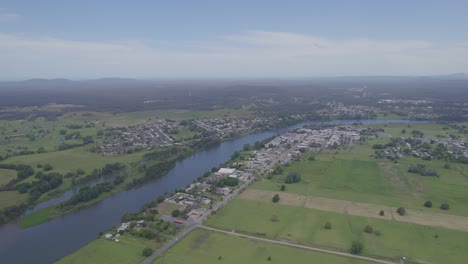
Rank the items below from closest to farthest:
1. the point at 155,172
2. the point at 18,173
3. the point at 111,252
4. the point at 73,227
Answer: the point at 111,252, the point at 73,227, the point at 18,173, the point at 155,172

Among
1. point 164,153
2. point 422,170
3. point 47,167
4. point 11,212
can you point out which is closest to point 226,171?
point 164,153

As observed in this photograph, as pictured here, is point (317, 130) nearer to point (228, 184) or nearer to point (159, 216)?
point (228, 184)

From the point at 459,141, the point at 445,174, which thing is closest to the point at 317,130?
the point at 459,141

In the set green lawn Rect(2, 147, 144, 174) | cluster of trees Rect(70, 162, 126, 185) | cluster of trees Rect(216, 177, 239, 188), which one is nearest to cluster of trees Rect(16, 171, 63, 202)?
cluster of trees Rect(70, 162, 126, 185)

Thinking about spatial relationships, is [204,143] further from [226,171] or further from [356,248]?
[356,248]

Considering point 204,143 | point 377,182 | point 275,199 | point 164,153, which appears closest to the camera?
point 275,199

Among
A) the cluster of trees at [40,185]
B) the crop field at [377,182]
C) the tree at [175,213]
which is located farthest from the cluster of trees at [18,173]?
the crop field at [377,182]

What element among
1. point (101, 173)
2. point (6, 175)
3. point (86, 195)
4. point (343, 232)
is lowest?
point (343, 232)
